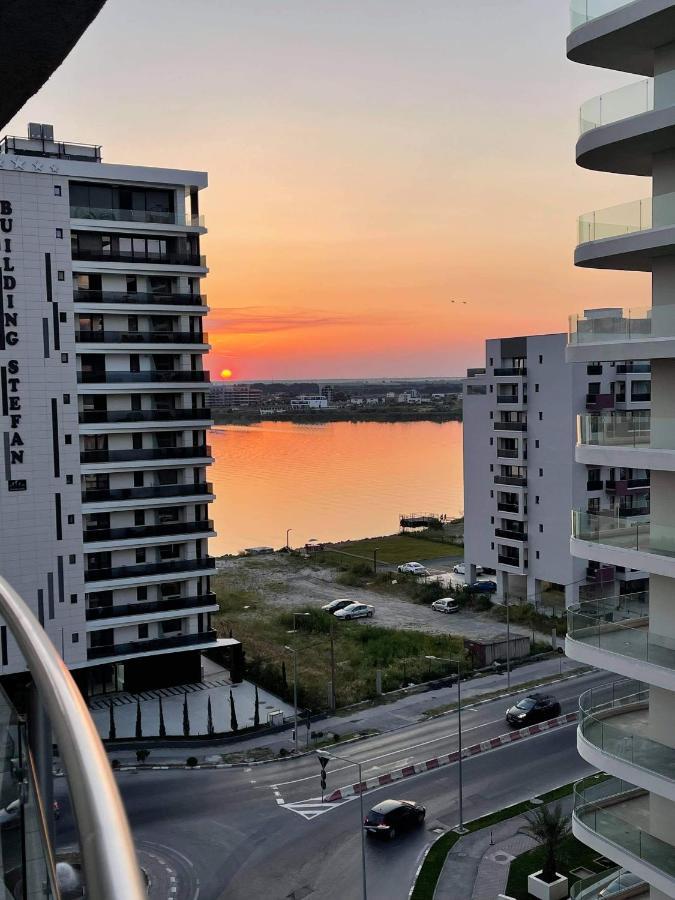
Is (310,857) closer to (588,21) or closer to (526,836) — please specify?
(526,836)

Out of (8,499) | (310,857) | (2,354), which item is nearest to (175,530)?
(8,499)

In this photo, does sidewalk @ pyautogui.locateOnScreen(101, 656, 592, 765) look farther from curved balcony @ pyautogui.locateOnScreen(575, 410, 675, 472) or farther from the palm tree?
curved balcony @ pyautogui.locateOnScreen(575, 410, 675, 472)

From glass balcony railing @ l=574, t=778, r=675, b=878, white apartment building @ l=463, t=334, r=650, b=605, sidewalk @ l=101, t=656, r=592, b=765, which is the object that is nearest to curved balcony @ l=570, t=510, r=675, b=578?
glass balcony railing @ l=574, t=778, r=675, b=878

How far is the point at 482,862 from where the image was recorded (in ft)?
62.0

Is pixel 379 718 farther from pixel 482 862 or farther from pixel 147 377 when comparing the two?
pixel 147 377

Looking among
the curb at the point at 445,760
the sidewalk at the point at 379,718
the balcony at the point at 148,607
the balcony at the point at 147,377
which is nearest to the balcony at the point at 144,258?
the balcony at the point at 147,377

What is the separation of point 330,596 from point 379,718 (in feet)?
57.1

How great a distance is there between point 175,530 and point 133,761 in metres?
7.50

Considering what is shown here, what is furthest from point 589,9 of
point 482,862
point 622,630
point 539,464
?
point 539,464

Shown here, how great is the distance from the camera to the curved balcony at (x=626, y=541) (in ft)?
37.3

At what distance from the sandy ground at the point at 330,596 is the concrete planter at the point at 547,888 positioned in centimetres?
1867

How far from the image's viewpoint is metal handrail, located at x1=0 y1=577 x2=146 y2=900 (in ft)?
4.62

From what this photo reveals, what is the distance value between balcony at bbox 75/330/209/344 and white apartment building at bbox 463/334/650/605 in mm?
14746

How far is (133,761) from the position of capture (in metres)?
24.4
